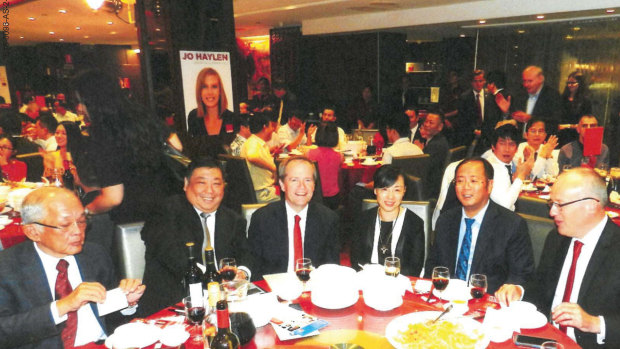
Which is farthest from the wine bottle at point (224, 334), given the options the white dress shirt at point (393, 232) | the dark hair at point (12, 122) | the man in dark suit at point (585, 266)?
the dark hair at point (12, 122)

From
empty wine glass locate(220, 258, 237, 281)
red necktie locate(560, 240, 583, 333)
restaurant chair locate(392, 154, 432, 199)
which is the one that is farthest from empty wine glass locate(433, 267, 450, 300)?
restaurant chair locate(392, 154, 432, 199)

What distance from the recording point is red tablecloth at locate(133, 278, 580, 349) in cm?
157

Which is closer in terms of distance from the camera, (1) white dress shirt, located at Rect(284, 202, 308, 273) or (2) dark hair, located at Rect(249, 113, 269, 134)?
(1) white dress shirt, located at Rect(284, 202, 308, 273)

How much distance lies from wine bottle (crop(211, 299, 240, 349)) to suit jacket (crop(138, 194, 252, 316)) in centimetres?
102

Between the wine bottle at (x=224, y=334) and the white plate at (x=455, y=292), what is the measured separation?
3.07 ft

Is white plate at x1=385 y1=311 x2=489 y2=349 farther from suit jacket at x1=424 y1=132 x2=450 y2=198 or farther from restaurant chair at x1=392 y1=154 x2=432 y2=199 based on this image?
suit jacket at x1=424 y1=132 x2=450 y2=198

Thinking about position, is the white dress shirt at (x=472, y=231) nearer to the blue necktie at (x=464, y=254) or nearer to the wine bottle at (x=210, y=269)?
the blue necktie at (x=464, y=254)

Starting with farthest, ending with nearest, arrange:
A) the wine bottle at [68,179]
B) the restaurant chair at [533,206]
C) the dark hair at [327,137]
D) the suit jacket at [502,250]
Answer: the dark hair at [327,137] → the wine bottle at [68,179] → the restaurant chair at [533,206] → the suit jacket at [502,250]

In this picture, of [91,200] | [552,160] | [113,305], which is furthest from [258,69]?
[113,305]

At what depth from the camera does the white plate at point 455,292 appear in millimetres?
1875

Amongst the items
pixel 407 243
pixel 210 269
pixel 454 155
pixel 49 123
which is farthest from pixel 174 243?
pixel 49 123

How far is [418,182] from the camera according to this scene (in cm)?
378

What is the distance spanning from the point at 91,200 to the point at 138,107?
0.70 metres

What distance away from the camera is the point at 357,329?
1677 mm
